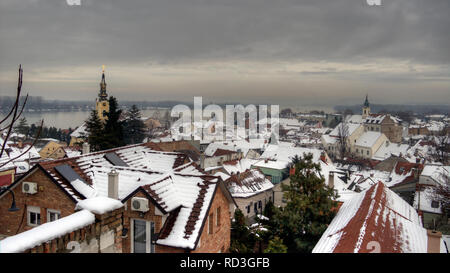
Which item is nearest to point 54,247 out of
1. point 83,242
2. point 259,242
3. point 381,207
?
point 83,242

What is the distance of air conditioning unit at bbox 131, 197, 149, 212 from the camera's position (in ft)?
24.2

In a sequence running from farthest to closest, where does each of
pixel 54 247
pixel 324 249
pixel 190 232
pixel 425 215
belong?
pixel 425 215 → pixel 324 249 → pixel 190 232 → pixel 54 247

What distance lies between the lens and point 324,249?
7801mm

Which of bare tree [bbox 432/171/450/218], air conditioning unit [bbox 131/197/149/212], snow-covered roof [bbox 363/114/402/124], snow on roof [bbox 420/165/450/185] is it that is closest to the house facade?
air conditioning unit [bbox 131/197/149/212]

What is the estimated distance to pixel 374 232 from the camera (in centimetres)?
771

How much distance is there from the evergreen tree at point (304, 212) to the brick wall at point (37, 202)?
6802 millimetres

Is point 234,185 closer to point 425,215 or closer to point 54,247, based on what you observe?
point 425,215

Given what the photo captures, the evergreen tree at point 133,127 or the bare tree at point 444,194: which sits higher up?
the evergreen tree at point 133,127

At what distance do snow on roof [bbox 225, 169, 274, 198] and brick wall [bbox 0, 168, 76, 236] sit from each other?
585 inches

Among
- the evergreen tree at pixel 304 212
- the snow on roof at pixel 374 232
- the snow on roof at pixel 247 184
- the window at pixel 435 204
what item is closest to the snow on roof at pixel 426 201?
the window at pixel 435 204

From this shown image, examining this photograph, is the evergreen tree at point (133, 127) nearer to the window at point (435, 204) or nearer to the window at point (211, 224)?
the window at point (211, 224)

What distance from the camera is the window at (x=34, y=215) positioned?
880 centimetres

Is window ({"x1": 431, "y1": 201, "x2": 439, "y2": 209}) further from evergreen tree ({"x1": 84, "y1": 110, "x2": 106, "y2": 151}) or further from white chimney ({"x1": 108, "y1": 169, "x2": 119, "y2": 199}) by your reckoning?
evergreen tree ({"x1": 84, "y1": 110, "x2": 106, "y2": 151})
